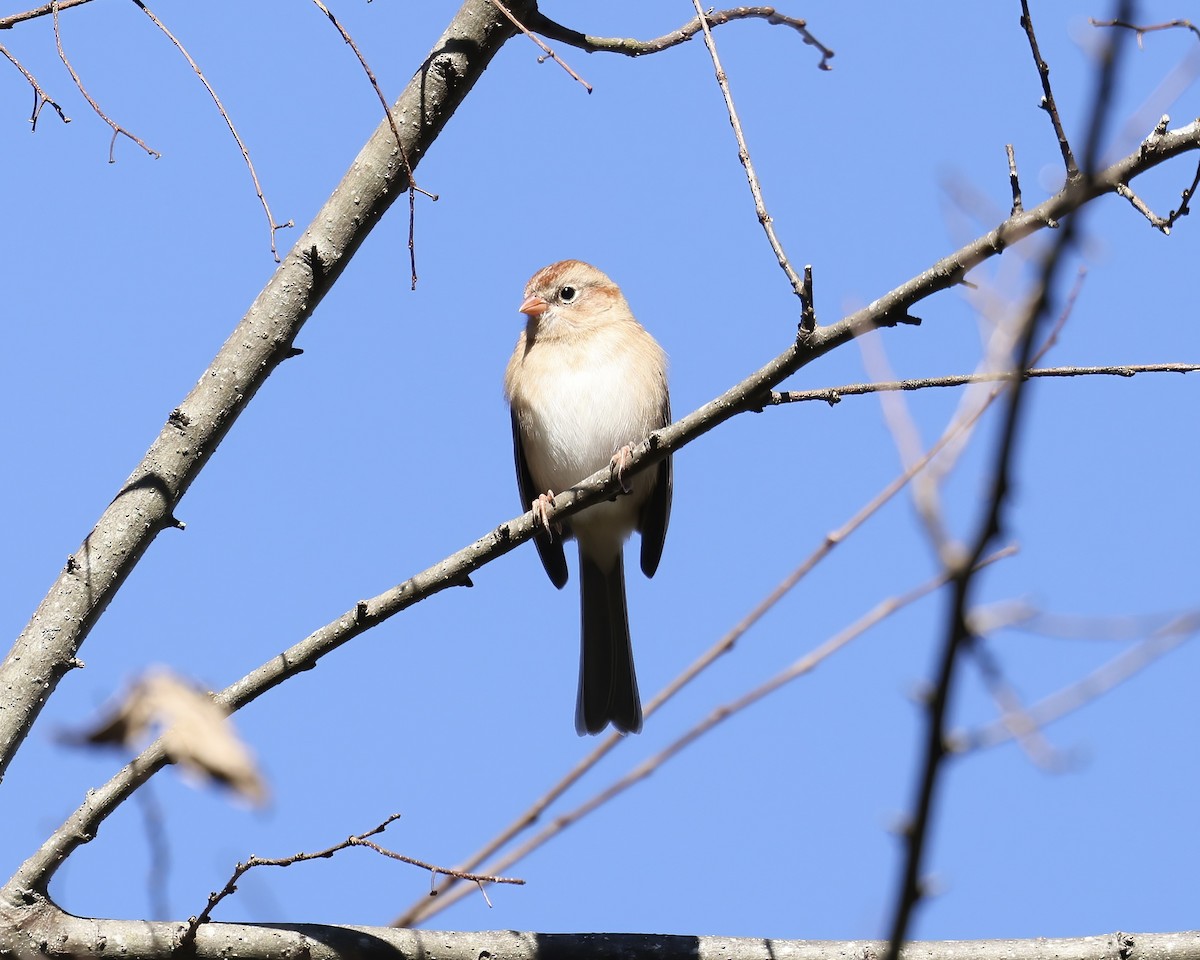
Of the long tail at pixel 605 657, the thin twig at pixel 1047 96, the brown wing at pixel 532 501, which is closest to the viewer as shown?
the thin twig at pixel 1047 96

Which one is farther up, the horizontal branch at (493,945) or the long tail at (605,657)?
the long tail at (605,657)

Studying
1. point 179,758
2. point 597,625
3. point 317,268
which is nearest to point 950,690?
point 179,758

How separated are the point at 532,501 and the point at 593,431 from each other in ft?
2.08

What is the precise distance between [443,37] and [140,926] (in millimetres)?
2559

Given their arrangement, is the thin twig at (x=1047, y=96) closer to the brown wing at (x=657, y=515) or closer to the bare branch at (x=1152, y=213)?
the bare branch at (x=1152, y=213)

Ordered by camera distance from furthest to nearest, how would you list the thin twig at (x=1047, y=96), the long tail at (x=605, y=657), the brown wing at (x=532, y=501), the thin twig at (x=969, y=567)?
the brown wing at (x=532, y=501) < the long tail at (x=605, y=657) < the thin twig at (x=1047, y=96) < the thin twig at (x=969, y=567)

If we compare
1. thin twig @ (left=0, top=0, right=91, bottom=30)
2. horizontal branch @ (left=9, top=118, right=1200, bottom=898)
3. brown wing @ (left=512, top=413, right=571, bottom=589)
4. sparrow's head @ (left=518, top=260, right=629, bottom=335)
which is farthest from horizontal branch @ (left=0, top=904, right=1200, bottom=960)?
sparrow's head @ (left=518, top=260, right=629, bottom=335)

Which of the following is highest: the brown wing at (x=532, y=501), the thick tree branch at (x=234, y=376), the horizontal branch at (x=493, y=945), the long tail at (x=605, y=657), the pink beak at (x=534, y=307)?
the pink beak at (x=534, y=307)

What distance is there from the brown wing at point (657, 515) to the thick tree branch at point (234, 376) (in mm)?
3039

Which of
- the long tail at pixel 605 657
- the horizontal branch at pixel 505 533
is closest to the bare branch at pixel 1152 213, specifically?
the horizontal branch at pixel 505 533

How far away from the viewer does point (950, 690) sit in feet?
3.40

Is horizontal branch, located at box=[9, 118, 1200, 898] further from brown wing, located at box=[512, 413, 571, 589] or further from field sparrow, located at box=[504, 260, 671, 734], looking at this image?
brown wing, located at box=[512, 413, 571, 589]

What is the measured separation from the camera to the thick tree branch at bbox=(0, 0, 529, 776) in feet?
11.2

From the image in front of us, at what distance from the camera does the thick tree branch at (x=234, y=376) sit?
3.42 meters
